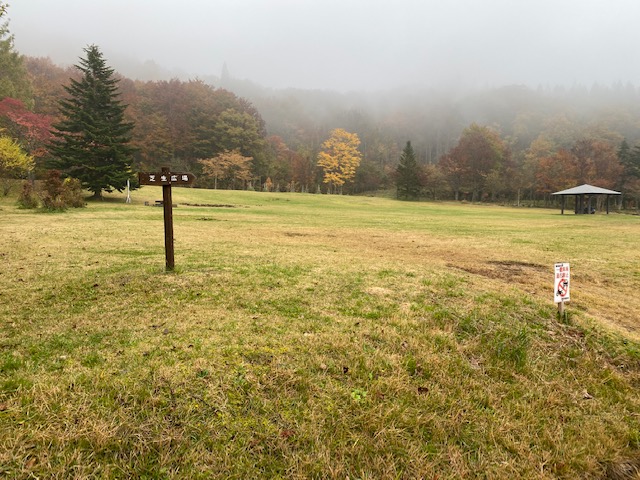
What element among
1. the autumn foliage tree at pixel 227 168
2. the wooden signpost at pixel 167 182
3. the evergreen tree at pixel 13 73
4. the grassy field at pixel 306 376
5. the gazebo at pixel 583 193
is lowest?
the grassy field at pixel 306 376

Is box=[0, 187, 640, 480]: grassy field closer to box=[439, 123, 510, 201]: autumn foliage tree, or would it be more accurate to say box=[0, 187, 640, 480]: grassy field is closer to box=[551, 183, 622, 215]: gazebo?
box=[551, 183, 622, 215]: gazebo

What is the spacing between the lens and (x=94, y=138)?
24453mm

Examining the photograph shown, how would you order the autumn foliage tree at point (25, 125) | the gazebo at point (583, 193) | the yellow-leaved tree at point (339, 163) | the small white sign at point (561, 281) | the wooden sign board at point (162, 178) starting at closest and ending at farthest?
1. the small white sign at point (561, 281)
2. the wooden sign board at point (162, 178)
3. the autumn foliage tree at point (25, 125)
4. the gazebo at point (583, 193)
5. the yellow-leaved tree at point (339, 163)

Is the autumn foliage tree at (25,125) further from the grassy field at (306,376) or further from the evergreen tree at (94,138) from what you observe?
the grassy field at (306,376)

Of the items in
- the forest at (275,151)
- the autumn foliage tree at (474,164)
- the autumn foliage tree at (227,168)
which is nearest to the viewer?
the forest at (275,151)

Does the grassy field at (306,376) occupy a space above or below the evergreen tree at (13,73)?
below

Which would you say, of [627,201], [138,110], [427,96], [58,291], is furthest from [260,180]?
[427,96]

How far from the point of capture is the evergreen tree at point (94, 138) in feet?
80.4

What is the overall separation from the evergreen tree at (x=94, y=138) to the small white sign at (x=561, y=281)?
90.3 ft

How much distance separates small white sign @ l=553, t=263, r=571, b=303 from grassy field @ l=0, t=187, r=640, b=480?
421mm

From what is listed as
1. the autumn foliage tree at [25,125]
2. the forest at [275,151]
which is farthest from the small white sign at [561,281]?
the autumn foliage tree at [25,125]

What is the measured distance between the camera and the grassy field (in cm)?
234

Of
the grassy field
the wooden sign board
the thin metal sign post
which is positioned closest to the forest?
the wooden sign board

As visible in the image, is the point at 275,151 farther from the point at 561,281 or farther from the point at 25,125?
the point at 561,281
